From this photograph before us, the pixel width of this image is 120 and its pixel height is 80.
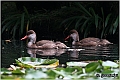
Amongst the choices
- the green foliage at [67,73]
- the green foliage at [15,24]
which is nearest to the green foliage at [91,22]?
the green foliage at [15,24]

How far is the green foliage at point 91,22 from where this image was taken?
461 inches

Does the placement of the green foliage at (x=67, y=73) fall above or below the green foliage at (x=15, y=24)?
below

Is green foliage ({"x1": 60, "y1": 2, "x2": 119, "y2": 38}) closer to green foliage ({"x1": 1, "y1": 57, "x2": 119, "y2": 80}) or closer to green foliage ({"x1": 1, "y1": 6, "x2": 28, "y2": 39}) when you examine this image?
green foliage ({"x1": 1, "y1": 6, "x2": 28, "y2": 39})

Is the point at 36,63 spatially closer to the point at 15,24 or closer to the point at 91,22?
the point at 91,22

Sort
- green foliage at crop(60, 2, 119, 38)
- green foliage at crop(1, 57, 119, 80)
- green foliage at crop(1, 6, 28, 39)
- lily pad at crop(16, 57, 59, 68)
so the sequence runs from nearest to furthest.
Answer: green foliage at crop(1, 57, 119, 80) → lily pad at crop(16, 57, 59, 68) → green foliage at crop(60, 2, 119, 38) → green foliage at crop(1, 6, 28, 39)

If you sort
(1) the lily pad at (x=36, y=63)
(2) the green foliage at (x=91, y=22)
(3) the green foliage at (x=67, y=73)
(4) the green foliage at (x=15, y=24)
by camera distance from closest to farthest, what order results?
(3) the green foliage at (x=67, y=73), (1) the lily pad at (x=36, y=63), (2) the green foliage at (x=91, y=22), (4) the green foliage at (x=15, y=24)

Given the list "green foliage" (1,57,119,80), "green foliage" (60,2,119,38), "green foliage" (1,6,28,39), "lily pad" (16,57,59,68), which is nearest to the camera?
"green foliage" (1,57,119,80)

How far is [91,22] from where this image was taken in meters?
12.1

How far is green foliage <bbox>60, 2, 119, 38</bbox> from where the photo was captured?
461 inches

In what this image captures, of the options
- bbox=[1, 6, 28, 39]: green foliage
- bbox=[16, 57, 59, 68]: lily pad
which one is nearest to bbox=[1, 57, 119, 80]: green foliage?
bbox=[16, 57, 59, 68]: lily pad

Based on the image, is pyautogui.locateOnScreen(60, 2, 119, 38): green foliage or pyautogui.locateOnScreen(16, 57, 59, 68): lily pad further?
pyautogui.locateOnScreen(60, 2, 119, 38): green foliage

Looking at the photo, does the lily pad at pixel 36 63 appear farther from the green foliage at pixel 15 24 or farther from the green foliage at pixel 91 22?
the green foliage at pixel 15 24

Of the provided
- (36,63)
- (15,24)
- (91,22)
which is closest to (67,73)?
(36,63)

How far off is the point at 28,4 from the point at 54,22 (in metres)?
2.65
